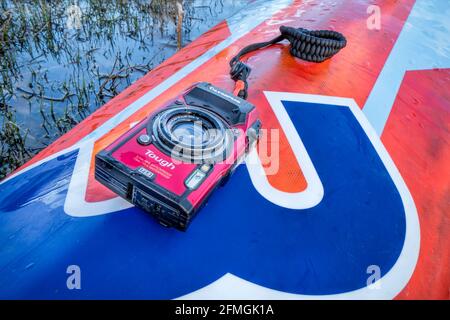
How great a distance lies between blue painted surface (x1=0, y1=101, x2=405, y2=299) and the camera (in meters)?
0.84

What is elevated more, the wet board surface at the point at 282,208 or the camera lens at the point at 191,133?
the camera lens at the point at 191,133

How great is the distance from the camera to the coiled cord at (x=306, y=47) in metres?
1.38

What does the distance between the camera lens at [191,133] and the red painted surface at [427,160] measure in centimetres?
64

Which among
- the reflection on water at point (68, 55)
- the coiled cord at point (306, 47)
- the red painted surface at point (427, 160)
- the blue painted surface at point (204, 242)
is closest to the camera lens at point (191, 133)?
the blue painted surface at point (204, 242)

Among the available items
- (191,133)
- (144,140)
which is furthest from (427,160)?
(144,140)

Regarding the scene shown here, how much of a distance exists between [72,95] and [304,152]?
5.88ft

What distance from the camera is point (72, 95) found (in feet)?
7.72

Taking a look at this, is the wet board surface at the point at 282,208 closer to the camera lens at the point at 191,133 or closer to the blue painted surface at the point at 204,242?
the blue painted surface at the point at 204,242

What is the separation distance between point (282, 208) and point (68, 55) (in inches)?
93.3

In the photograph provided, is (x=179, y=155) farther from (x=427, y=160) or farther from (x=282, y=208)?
(x=427, y=160)

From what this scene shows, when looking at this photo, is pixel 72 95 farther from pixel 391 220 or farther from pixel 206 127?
pixel 391 220

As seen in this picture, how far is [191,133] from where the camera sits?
0.97 meters

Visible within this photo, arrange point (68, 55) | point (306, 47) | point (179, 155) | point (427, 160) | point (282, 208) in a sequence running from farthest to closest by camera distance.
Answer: point (68, 55) < point (306, 47) < point (427, 160) < point (282, 208) < point (179, 155)

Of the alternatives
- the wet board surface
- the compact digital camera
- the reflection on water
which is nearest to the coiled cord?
the wet board surface
